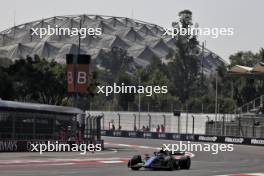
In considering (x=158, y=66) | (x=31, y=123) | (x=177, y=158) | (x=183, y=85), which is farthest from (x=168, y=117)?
(x=158, y=66)

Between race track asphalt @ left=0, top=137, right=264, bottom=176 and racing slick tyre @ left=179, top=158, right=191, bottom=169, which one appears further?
racing slick tyre @ left=179, top=158, right=191, bottom=169

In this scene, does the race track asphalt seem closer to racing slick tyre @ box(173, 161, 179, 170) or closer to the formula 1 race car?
the formula 1 race car

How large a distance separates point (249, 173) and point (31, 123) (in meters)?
18.1

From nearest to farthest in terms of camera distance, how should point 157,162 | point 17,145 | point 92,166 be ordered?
point 157,162
point 92,166
point 17,145

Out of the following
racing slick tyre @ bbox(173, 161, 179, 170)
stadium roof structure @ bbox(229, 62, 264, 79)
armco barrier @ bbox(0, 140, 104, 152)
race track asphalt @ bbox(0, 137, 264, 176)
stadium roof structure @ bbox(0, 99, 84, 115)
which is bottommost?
race track asphalt @ bbox(0, 137, 264, 176)

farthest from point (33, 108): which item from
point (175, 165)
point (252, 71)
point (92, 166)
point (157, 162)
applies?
point (252, 71)

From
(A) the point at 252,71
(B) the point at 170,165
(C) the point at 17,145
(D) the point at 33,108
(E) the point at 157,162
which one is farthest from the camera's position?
(A) the point at 252,71

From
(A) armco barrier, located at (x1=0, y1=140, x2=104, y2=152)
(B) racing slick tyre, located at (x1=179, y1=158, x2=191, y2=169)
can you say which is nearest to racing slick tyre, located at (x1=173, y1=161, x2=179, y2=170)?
(B) racing slick tyre, located at (x1=179, y1=158, x2=191, y2=169)

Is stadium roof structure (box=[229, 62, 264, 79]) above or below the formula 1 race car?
above

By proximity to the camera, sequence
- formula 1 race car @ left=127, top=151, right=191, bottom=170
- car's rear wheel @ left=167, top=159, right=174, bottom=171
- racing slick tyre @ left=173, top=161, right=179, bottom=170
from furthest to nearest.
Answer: racing slick tyre @ left=173, top=161, right=179, bottom=170 → car's rear wheel @ left=167, top=159, right=174, bottom=171 → formula 1 race car @ left=127, top=151, right=191, bottom=170

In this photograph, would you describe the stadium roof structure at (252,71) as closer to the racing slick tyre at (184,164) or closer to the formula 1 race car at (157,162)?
the racing slick tyre at (184,164)

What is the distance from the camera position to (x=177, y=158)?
86.5 feet

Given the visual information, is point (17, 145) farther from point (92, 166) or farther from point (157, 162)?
point (157, 162)

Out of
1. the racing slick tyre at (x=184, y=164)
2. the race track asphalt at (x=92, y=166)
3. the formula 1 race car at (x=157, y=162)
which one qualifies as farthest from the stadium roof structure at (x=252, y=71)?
the formula 1 race car at (x=157, y=162)
